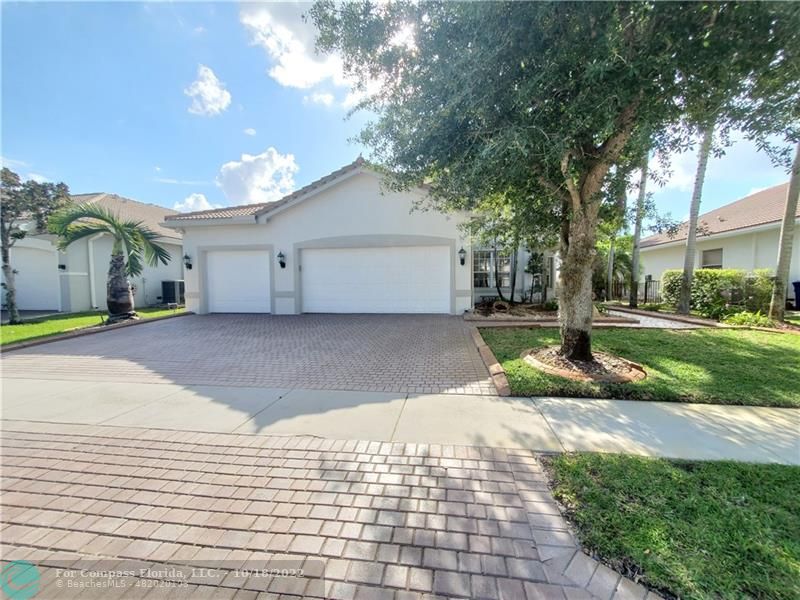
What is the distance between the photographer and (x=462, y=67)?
4.35 m

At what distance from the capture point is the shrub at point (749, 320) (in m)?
8.75

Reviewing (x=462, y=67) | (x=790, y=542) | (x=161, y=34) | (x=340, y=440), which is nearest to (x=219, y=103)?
(x=161, y=34)

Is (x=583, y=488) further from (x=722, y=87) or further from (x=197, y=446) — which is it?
(x=722, y=87)

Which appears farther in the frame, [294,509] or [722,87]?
[722,87]

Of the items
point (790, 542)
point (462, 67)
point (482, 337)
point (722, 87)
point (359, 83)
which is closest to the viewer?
point (790, 542)

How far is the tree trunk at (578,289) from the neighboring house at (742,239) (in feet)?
22.4

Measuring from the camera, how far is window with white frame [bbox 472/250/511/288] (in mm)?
14648

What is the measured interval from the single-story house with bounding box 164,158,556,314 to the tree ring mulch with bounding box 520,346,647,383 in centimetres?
582

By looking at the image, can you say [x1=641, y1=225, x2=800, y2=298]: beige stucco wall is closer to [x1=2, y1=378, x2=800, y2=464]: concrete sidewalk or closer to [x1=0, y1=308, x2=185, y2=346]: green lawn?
[x1=2, y1=378, x2=800, y2=464]: concrete sidewalk

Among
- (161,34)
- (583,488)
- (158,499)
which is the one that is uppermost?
(161,34)

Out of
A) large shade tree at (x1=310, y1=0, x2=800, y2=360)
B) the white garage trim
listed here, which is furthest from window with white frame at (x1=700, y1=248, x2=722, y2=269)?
the white garage trim

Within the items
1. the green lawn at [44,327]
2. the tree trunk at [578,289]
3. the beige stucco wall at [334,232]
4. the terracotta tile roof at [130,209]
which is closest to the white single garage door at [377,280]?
the beige stucco wall at [334,232]

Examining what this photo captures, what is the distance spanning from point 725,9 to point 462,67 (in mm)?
2920

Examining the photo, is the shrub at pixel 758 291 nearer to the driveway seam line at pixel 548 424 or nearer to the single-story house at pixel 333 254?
the single-story house at pixel 333 254
